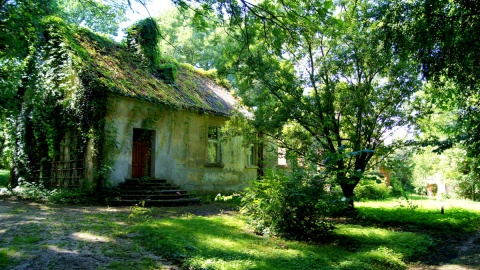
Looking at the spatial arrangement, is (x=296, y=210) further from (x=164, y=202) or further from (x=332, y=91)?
(x=164, y=202)

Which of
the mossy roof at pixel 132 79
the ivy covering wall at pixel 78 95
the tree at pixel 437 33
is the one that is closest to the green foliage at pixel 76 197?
the ivy covering wall at pixel 78 95

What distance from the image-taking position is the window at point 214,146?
53.5 feet

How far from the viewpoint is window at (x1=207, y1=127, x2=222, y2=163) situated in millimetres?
16297

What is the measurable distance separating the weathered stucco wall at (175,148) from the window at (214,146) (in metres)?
0.25

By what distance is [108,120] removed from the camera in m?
12.2

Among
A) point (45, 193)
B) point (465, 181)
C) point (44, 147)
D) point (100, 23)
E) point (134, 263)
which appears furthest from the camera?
point (100, 23)

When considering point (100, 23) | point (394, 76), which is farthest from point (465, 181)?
point (100, 23)

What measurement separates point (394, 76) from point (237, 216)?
5.83 metres

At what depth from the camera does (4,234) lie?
5.99 metres

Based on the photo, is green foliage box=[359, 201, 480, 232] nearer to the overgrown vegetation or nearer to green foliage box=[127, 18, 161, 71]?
the overgrown vegetation

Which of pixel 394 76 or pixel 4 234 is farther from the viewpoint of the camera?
pixel 394 76

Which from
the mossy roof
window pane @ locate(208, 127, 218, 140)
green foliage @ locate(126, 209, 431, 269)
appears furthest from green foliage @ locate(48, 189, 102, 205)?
Result: window pane @ locate(208, 127, 218, 140)

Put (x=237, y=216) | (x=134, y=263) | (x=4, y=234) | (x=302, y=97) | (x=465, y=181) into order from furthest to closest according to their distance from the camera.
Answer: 1. (x=465, y=181)
2. (x=302, y=97)
3. (x=237, y=216)
4. (x=4, y=234)
5. (x=134, y=263)

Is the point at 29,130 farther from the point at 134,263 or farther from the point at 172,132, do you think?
the point at 134,263
